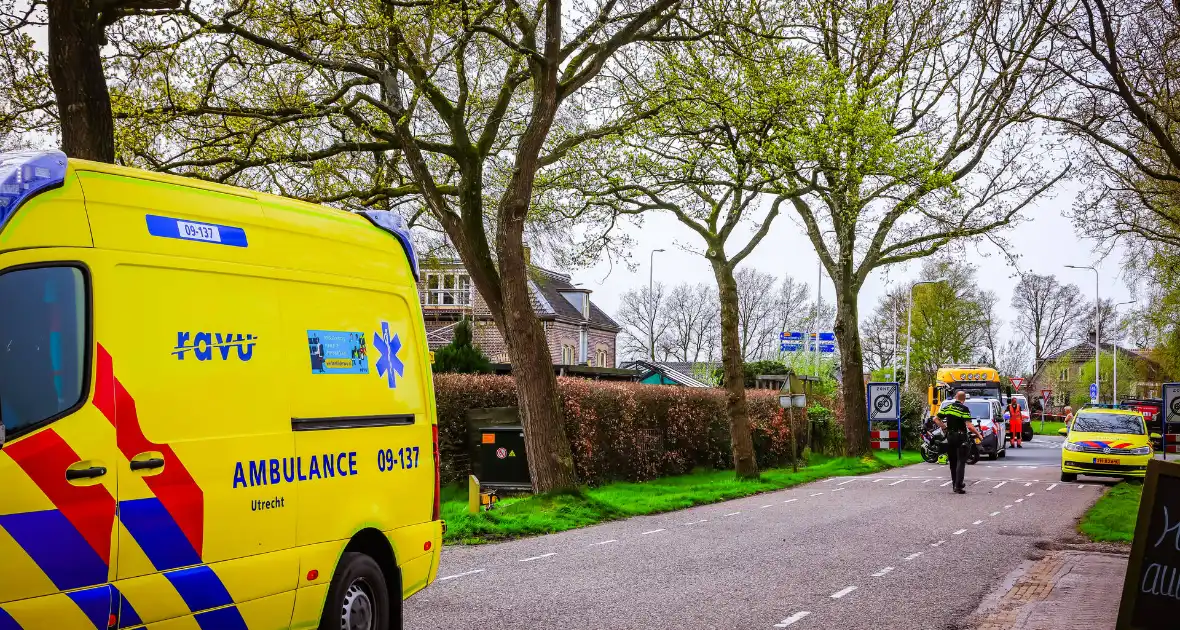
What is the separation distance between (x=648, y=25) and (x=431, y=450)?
471 inches

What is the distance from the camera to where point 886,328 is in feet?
286

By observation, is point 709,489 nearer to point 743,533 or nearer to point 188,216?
point 743,533

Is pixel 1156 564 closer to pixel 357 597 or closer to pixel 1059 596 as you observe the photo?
pixel 1059 596

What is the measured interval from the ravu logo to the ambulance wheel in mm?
1379

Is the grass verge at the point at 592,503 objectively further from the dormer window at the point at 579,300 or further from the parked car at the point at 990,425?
the dormer window at the point at 579,300

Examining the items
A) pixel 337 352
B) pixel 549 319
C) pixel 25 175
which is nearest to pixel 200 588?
pixel 337 352

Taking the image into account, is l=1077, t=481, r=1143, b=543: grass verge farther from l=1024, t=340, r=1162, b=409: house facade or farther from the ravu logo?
l=1024, t=340, r=1162, b=409: house facade

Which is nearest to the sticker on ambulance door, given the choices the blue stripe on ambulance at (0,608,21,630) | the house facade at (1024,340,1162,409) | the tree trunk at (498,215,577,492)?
the blue stripe on ambulance at (0,608,21,630)

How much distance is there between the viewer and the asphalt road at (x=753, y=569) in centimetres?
838

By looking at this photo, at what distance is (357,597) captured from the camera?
6.50 meters

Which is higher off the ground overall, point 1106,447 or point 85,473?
point 85,473

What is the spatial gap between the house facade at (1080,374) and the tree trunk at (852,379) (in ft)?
180

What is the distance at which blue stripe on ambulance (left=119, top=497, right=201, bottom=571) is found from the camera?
493cm

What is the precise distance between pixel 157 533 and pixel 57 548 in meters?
0.54
